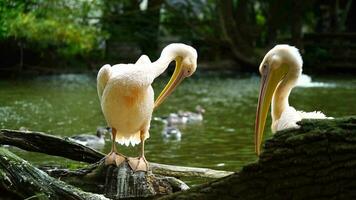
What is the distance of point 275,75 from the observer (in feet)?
20.4

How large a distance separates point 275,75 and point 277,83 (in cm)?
9

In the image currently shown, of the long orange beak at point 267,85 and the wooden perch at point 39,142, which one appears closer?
the wooden perch at point 39,142

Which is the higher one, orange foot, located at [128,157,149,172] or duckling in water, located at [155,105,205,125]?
orange foot, located at [128,157,149,172]

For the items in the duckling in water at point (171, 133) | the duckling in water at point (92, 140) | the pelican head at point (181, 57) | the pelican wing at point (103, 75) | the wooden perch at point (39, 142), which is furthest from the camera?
the duckling in water at point (171, 133)

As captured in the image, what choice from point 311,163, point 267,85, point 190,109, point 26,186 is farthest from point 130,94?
point 190,109

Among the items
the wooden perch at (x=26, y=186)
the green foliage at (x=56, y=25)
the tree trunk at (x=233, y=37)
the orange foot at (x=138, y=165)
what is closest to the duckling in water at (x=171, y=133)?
the orange foot at (x=138, y=165)

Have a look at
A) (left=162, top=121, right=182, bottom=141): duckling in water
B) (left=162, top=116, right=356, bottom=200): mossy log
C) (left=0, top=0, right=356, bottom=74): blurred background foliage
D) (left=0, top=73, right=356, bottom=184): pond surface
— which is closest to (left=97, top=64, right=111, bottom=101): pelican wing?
(left=0, top=73, right=356, bottom=184): pond surface

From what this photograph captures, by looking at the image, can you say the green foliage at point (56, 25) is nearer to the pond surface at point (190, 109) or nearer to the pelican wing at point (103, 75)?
the pond surface at point (190, 109)

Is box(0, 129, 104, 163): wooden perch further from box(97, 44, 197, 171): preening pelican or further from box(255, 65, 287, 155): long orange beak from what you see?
box(255, 65, 287, 155): long orange beak

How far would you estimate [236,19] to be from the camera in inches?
1122

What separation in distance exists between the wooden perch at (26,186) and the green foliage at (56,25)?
14370mm

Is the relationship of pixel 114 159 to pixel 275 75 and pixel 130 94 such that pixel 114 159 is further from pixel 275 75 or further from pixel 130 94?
pixel 275 75

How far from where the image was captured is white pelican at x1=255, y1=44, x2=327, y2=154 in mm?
6062

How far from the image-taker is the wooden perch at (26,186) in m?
4.72
